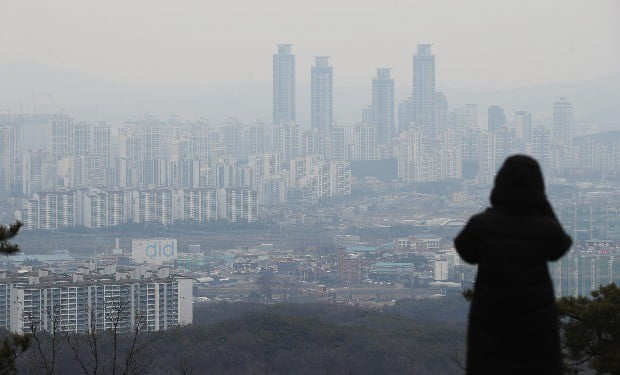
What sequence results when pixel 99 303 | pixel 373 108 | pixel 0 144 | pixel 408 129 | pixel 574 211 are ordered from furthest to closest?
pixel 373 108, pixel 408 129, pixel 0 144, pixel 574 211, pixel 99 303

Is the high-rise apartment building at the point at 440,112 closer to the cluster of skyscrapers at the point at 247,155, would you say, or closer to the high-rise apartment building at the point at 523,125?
the cluster of skyscrapers at the point at 247,155

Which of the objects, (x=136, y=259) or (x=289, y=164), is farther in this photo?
(x=289, y=164)

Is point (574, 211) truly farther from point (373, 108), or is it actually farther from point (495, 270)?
point (495, 270)

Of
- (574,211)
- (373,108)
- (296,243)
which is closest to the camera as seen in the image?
(574,211)

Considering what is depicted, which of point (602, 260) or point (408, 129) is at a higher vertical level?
point (408, 129)

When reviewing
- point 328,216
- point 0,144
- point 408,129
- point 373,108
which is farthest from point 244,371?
point 373,108

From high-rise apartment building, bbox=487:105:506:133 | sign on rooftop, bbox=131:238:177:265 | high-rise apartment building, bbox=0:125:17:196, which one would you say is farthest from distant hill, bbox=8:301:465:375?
high-rise apartment building, bbox=487:105:506:133
